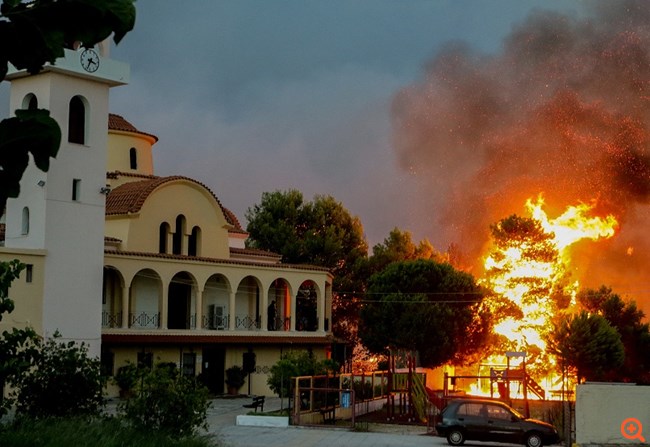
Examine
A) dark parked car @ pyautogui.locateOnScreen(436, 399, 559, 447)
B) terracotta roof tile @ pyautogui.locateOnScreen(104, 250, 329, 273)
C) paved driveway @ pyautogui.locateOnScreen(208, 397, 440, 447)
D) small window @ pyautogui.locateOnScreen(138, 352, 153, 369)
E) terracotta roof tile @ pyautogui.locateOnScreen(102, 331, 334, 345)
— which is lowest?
paved driveway @ pyautogui.locateOnScreen(208, 397, 440, 447)

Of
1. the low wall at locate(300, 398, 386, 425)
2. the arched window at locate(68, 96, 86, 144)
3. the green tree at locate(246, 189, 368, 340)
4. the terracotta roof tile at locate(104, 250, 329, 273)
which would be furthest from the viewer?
the green tree at locate(246, 189, 368, 340)

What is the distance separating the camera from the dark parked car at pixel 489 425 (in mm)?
33500

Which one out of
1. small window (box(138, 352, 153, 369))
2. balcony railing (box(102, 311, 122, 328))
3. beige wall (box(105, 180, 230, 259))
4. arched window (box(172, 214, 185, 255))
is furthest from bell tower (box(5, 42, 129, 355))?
arched window (box(172, 214, 185, 255))

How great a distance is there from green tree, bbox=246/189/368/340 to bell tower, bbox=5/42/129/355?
106ft

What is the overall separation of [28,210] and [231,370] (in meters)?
14.5

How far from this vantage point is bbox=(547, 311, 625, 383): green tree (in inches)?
2232

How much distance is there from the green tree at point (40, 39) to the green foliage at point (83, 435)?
11970 mm

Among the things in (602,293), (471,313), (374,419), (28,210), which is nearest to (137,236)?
(28,210)

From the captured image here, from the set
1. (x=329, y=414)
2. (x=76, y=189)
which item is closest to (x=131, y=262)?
(x=76, y=189)

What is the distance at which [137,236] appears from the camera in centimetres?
5231

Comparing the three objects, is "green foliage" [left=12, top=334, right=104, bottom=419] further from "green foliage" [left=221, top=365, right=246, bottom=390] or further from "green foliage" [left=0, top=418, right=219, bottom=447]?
"green foliage" [left=221, top=365, right=246, bottom=390]

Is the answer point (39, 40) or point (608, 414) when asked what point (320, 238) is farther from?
point (39, 40)

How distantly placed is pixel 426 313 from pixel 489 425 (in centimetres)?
3047

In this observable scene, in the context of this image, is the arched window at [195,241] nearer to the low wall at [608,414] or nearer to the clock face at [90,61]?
the clock face at [90,61]
